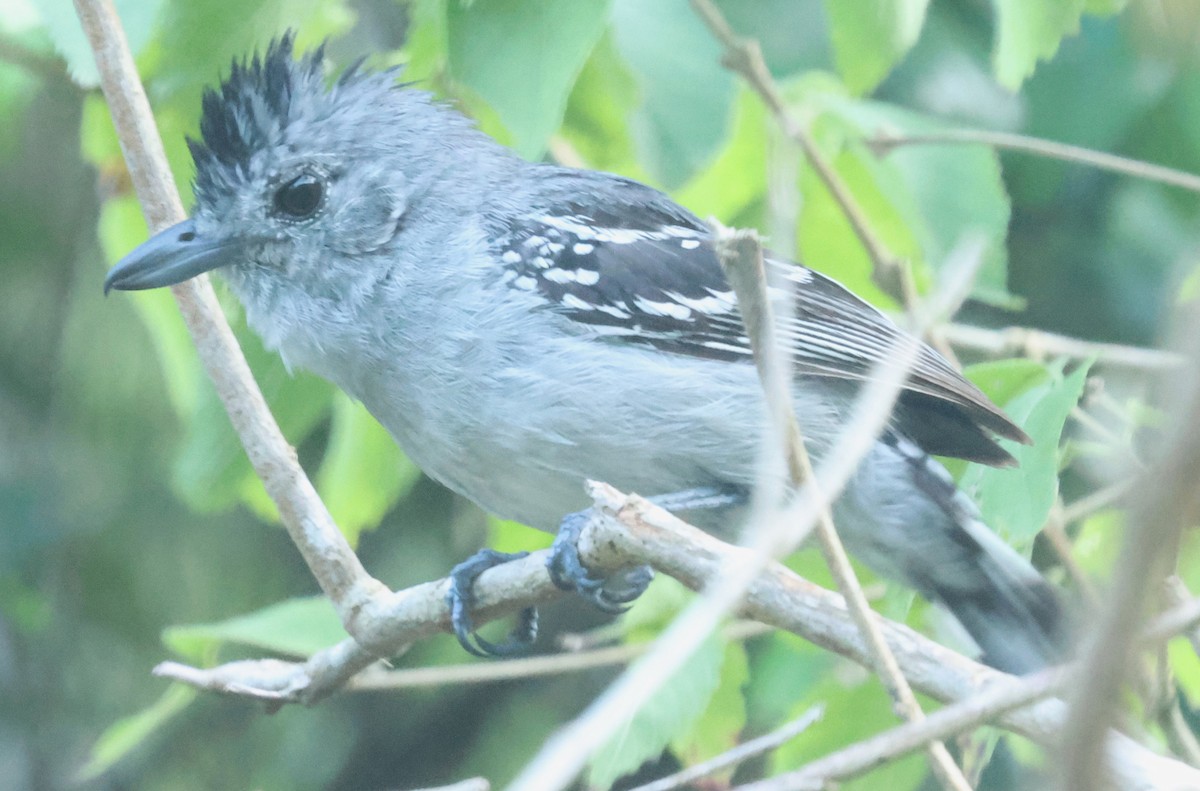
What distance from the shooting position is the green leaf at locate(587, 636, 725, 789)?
88.1 inches

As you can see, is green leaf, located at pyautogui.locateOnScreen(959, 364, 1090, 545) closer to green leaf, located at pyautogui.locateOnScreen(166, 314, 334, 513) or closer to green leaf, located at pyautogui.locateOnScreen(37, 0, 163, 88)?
green leaf, located at pyautogui.locateOnScreen(166, 314, 334, 513)

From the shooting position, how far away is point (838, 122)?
Answer: 9.70ft

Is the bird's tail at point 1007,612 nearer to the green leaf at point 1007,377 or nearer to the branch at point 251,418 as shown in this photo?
the green leaf at point 1007,377

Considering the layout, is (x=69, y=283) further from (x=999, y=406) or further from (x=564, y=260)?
(x=999, y=406)

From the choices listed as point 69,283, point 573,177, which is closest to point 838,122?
point 573,177

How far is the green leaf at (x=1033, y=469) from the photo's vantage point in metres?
2.06

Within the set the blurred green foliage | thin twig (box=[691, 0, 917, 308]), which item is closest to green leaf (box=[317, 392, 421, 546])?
the blurred green foliage

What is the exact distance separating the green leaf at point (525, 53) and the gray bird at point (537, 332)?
0.69 metres

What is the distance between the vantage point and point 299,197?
2.91m

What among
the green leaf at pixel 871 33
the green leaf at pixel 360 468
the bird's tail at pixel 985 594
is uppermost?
the green leaf at pixel 871 33

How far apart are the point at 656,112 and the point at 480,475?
3.50ft

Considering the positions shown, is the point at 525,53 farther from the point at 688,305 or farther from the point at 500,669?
the point at 500,669

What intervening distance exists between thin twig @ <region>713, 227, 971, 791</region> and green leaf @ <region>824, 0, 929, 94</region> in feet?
2.75

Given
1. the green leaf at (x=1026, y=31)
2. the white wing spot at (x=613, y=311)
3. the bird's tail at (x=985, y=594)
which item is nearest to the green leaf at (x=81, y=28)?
the white wing spot at (x=613, y=311)
